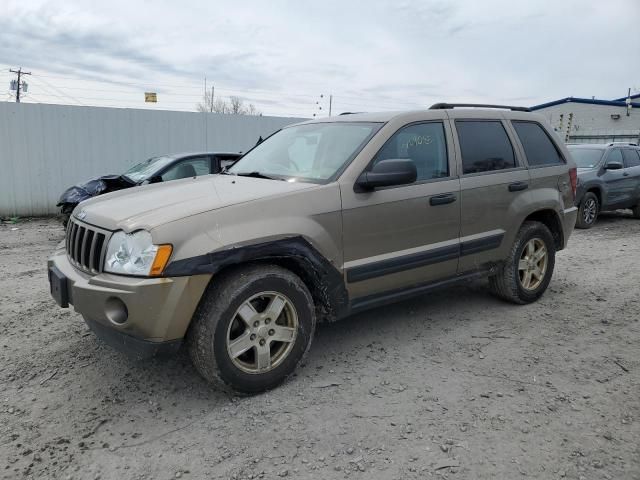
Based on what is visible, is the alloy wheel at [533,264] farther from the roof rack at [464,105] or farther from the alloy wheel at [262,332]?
the alloy wheel at [262,332]

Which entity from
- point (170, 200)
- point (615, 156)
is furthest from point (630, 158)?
point (170, 200)

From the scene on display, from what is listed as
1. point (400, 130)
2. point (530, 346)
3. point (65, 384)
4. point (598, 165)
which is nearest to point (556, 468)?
point (530, 346)

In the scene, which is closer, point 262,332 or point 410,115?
point 262,332

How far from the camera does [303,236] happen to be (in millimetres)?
3254

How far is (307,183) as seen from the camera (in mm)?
3529

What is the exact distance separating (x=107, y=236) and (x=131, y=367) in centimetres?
110

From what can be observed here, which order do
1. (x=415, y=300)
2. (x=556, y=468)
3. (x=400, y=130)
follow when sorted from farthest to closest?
1. (x=415, y=300)
2. (x=400, y=130)
3. (x=556, y=468)

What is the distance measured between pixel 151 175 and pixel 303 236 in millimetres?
5172

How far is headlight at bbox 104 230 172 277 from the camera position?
110 inches

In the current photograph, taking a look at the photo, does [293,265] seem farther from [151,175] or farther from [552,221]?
[151,175]

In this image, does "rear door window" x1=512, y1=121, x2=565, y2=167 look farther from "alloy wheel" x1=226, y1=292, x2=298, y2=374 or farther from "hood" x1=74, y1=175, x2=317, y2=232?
"alloy wheel" x1=226, y1=292, x2=298, y2=374

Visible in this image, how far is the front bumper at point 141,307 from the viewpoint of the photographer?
9.13ft

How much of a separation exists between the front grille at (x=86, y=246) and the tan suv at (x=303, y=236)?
12 mm

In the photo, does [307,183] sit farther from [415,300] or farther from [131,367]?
[415,300]
